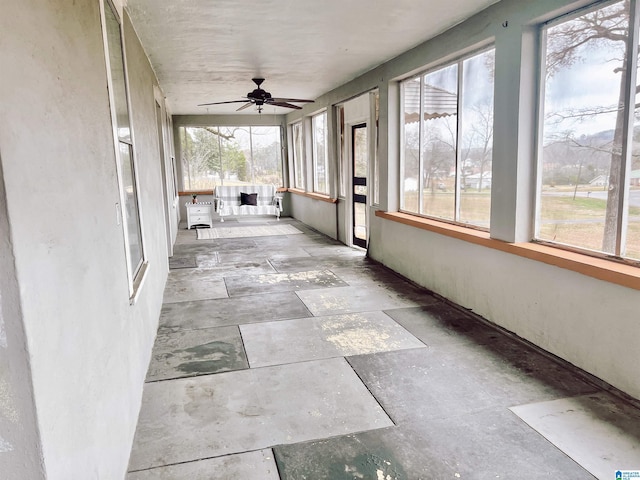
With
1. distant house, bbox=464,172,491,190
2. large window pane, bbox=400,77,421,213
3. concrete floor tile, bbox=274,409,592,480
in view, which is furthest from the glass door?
concrete floor tile, bbox=274,409,592,480

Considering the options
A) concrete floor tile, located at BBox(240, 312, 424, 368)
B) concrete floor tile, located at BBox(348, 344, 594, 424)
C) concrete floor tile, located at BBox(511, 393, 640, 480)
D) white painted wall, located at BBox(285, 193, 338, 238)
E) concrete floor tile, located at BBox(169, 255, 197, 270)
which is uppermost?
white painted wall, located at BBox(285, 193, 338, 238)

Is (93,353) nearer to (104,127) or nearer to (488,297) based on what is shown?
(104,127)

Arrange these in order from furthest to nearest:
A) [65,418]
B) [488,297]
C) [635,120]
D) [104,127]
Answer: [488,297] → [635,120] → [104,127] → [65,418]

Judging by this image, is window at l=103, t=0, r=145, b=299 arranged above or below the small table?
above

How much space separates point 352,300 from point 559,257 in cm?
198

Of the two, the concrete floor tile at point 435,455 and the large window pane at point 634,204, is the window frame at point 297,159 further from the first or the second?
the concrete floor tile at point 435,455

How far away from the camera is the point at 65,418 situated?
118 centimetres

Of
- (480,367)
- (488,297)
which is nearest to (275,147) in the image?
(488,297)

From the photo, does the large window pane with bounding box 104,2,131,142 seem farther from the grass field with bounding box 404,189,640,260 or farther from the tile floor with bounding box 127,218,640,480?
the grass field with bounding box 404,189,640,260

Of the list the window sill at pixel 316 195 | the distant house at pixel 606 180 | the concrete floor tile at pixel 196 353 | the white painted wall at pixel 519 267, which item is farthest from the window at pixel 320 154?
the distant house at pixel 606 180

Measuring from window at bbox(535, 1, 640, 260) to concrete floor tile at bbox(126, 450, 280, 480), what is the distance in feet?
7.58

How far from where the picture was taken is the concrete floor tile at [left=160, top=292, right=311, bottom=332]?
12.5 ft

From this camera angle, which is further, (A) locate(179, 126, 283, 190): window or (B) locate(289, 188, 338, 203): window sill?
(A) locate(179, 126, 283, 190): window

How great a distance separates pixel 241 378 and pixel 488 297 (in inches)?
82.4
